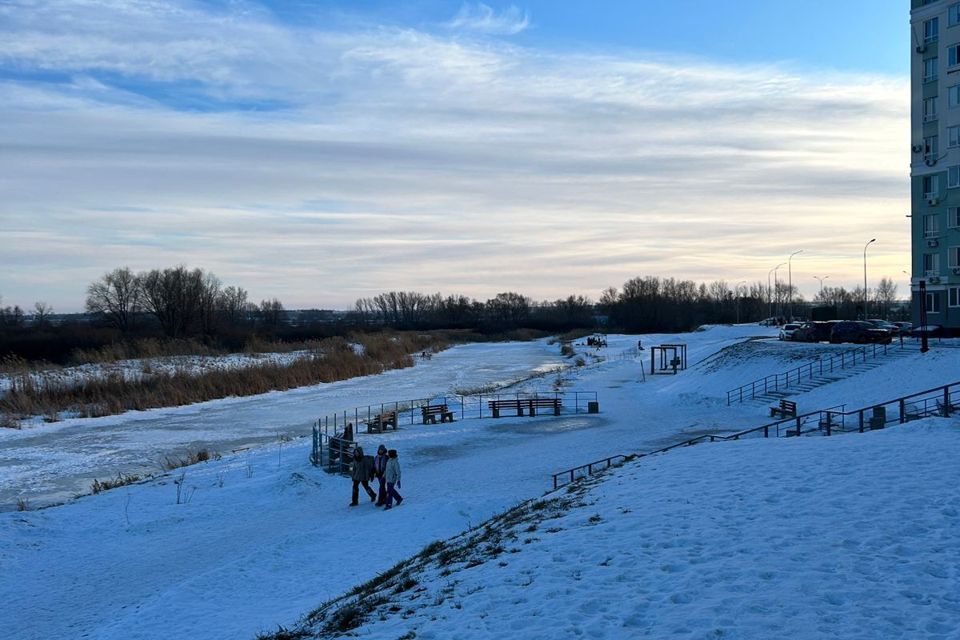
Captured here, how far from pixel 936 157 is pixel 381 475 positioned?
39894 mm

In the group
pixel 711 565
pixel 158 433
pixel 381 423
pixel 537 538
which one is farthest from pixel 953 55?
pixel 158 433

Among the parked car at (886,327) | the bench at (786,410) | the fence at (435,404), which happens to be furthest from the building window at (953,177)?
the fence at (435,404)

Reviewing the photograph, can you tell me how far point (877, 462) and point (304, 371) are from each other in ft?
158

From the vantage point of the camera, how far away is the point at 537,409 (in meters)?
38.8

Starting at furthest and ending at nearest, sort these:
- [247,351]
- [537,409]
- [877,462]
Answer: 1. [247,351]
2. [537,409]
3. [877,462]

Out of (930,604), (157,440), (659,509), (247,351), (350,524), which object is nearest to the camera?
(930,604)

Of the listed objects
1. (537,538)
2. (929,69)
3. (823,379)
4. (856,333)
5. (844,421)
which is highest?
(929,69)

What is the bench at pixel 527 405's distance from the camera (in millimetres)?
36531

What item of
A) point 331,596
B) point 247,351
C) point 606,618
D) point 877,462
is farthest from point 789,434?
point 247,351

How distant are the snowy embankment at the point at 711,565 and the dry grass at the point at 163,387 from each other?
34.2 m

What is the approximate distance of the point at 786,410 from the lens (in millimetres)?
30406

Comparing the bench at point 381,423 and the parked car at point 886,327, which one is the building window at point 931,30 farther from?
the bench at point 381,423

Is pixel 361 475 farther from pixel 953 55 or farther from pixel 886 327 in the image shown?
pixel 886 327

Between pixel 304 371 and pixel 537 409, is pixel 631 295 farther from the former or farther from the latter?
pixel 537 409
